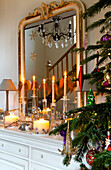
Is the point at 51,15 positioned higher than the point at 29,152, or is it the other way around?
the point at 51,15

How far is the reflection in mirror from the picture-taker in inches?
84.7

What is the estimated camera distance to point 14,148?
191 cm

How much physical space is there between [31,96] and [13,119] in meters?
0.40

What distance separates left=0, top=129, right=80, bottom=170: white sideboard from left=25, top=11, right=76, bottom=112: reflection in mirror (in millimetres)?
548

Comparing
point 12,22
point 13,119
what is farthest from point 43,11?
point 13,119

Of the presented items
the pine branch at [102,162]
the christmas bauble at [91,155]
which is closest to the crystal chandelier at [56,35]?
the christmas bauble at [91,155]

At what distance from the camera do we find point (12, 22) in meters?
2.74

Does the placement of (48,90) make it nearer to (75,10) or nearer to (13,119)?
(13,119)

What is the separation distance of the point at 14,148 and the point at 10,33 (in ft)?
5.15

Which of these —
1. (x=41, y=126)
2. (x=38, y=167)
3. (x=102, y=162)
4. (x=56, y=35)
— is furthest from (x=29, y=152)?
(x=102, y=162)

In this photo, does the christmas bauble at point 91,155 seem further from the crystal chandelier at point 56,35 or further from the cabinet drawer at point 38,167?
the crystal chandelier at point 56,35

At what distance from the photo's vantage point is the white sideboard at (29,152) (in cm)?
160

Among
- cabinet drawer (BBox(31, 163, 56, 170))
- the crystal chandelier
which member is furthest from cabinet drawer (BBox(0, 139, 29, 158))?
the crystal chandelier

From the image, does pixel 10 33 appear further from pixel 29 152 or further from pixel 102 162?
pixel 102 162
